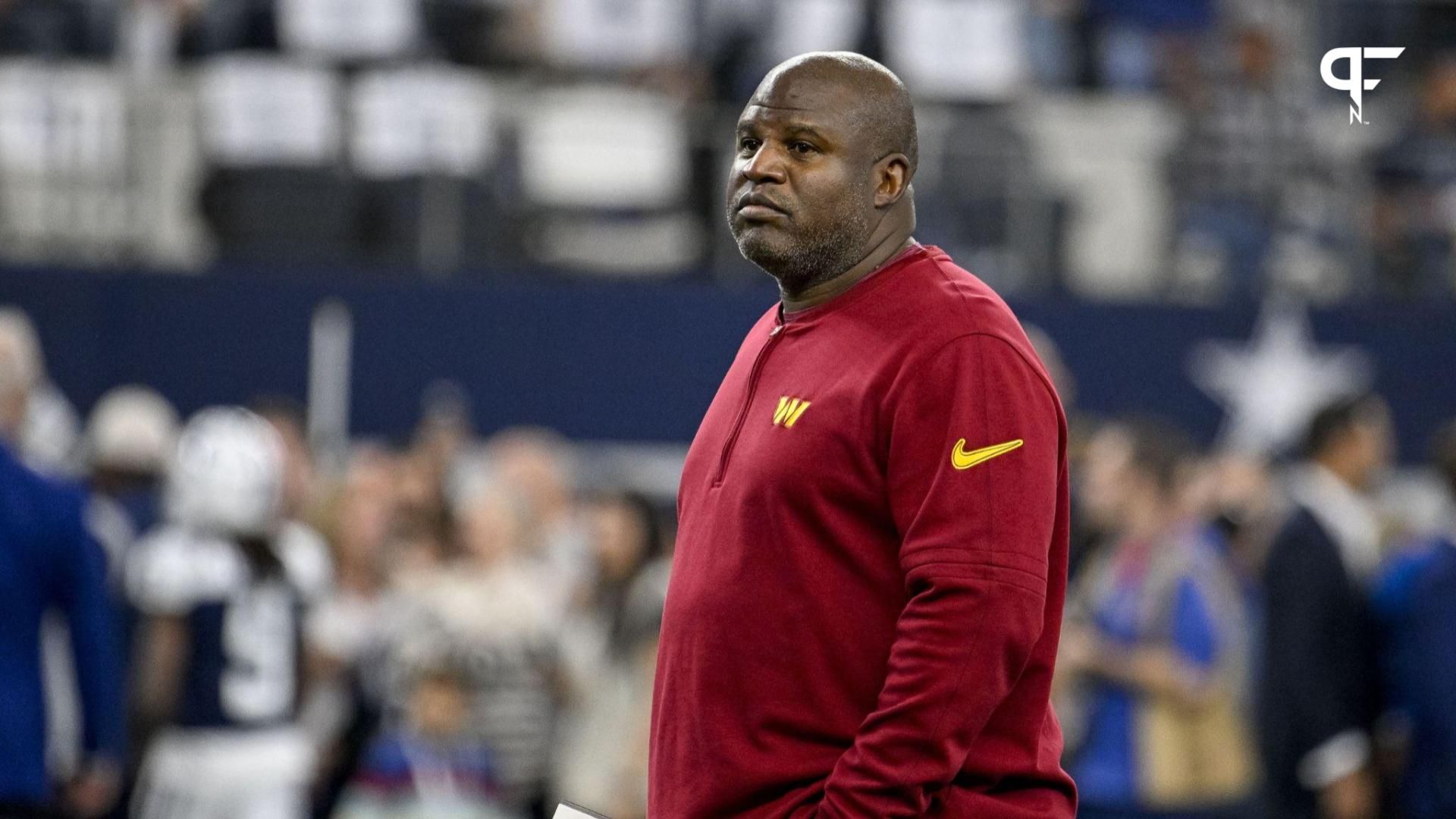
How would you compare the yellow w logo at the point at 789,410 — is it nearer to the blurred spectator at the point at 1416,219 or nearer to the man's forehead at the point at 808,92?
the man's forehead at the point at 808,92

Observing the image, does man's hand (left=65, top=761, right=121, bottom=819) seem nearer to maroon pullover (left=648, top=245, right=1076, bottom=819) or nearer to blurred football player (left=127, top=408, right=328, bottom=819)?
blurred football player (left=127, top=408, right=328, bottom=819)

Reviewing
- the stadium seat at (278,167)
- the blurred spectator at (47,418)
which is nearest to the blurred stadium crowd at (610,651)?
the blurred spectator at (47,418)

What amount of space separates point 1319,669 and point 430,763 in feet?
9.93

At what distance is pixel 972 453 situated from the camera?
2.84m

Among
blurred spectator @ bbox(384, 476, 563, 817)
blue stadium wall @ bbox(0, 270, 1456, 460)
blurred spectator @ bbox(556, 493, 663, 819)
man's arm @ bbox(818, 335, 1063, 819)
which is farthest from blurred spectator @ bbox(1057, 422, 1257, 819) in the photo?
blue stadium wall @ bbox(0, 270, 1456, 460)

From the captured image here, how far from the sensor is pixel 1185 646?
6875 mm

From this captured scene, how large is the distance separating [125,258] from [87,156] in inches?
28.5

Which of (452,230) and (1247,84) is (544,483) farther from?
(1247,84)

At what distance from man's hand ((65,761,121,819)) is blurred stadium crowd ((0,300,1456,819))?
62 mm

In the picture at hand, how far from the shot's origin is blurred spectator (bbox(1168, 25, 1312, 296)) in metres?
12.7

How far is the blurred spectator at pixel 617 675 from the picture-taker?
7.49m

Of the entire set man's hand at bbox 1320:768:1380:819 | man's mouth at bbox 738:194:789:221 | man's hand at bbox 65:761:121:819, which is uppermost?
man's mouth at bbox 738:194:789:221

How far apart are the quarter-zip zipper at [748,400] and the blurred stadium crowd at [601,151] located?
905cm

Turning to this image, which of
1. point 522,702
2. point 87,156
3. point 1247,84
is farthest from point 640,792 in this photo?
point 1247,84
